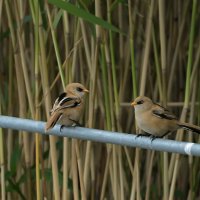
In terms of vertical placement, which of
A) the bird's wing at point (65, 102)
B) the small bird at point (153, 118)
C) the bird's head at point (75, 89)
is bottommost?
the small bird at point (153, 118)

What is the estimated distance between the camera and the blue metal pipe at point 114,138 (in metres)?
1.66

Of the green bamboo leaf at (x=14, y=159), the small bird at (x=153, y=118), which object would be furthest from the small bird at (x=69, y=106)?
the green bamboo leaf at (x=14, y=159)

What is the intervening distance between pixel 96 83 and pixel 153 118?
0.96 feet

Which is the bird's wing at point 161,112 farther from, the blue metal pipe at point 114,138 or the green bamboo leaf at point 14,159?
the green bamboo leaf at point 14,159

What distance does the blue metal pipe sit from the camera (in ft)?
5.43

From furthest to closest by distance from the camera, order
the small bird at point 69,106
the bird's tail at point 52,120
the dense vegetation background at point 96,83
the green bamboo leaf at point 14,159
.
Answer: the green bamboo leaf at point 14,159 → the dense vegetation background at point 96,83 → the small bird at point 69,106 → the bird's tail at point 52,120

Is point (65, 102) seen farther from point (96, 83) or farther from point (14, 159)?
point (14, 159)

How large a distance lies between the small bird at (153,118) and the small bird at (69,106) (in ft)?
0.69

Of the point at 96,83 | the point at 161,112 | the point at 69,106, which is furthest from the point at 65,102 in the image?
the point at 161,112

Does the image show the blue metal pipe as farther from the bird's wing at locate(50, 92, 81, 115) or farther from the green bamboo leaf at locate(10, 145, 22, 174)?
the green bamboo leaf at locate(10, 145, 22, 174)

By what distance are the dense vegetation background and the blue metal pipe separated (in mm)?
548

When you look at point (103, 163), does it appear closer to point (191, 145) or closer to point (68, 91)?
point (68, 91)

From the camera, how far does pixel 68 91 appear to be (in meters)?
2.45

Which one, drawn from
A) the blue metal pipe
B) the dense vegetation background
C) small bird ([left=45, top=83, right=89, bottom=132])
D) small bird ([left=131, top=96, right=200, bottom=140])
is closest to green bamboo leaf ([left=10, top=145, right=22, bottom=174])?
the dense vegetation background
